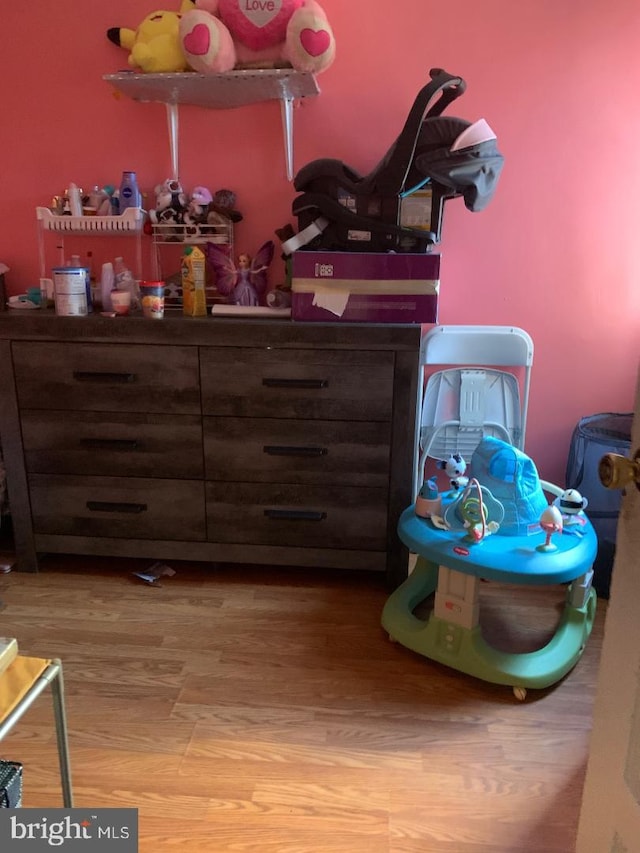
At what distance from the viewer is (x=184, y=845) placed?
1.36m

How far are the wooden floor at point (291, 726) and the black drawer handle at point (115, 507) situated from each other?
0.86ft

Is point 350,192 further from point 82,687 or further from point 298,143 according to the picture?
point 82,687

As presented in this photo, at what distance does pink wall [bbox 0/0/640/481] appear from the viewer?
2223 millimetres

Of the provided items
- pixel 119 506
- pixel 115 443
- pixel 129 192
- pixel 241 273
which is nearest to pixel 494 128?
pixel 241 273

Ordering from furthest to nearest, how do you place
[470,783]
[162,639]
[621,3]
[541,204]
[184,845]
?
[541,204] → [621,3] → [162,639] → [470,783] → [184,845]

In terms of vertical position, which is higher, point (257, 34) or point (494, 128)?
point (257, 34)

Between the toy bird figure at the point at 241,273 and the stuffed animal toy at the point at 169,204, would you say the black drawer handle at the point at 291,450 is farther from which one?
the stuffed animal toy at the point at 169,204

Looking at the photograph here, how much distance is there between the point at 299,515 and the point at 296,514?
0.01 m

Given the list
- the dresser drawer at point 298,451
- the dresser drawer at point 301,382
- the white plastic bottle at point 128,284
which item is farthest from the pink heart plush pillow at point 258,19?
the dresser drawer at point 298,451

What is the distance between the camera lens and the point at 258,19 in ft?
6.85

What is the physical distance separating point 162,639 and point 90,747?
1.46ft

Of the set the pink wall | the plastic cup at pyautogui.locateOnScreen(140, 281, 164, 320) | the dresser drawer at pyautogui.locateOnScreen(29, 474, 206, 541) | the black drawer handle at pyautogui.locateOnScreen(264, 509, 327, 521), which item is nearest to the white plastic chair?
the pink wall

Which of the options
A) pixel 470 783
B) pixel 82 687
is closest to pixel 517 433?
pixel 470 783

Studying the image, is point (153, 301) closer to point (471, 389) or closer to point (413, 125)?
point (413, 125)
